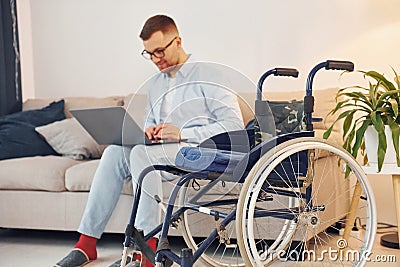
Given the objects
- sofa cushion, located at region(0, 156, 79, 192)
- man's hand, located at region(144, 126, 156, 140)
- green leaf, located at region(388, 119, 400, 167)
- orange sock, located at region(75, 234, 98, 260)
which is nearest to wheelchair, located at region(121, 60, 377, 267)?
man's hand, located at region(144, 126, 156, 140)

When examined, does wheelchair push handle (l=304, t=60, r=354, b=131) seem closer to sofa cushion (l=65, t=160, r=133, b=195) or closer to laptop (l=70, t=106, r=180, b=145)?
laptop (l=70, t=106, r=180, b=145)

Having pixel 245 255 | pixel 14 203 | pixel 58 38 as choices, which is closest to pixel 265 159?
pixel 245 255

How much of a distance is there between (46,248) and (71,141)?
63 cm

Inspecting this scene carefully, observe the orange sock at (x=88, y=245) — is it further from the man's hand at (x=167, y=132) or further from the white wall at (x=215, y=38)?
the white wall at (x=215, y=38)

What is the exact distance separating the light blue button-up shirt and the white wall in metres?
1.69

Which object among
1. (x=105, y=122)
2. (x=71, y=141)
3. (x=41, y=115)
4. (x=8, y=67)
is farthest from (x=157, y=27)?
(x=8, y=67)

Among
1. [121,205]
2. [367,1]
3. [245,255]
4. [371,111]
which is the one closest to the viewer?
[245,255]

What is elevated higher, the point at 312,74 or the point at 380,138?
the point at 312,74

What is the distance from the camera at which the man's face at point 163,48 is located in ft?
7.26

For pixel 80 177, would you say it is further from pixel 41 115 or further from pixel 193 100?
pixel 193 100

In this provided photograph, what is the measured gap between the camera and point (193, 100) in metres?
2.06

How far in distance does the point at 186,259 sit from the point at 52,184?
1285 millimetres

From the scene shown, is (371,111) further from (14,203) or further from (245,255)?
(14,203)

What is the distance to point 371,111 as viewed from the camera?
8.70 feet
